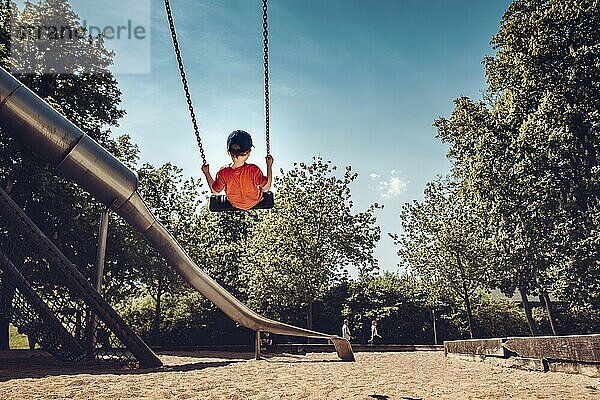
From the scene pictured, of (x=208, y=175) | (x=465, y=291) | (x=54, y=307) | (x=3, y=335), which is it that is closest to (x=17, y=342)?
(x=3, y=335)

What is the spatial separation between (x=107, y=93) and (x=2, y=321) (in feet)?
41.3

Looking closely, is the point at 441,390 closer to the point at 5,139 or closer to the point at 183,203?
the point at 5,139

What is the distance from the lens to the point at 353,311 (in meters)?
31.6

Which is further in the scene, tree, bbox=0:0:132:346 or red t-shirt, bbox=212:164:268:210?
tree, bbox=0:0:132:346

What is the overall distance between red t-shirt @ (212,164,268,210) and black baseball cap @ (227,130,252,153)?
56cm

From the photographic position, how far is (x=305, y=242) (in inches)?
1106

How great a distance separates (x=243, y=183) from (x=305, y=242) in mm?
21560

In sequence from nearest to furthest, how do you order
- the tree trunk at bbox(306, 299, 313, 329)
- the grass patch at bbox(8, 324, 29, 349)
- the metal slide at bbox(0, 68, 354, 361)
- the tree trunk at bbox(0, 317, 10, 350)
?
1. the metal slide at bbox(0, 68, 354, 361)
2. the tree trunk at bbox(0, 317, 10, 350)
3. the tree trunk at bbox(306, 299, 313, 329)
4. the grass patch at bbox(8, 324, 29, 349)

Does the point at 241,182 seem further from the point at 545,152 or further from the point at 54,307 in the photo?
the point at 545,152

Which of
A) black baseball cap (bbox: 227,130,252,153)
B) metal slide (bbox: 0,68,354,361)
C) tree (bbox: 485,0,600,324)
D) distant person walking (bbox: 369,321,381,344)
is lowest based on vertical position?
distant person walking (bbox: 369,321,381,344)

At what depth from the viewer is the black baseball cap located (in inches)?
242

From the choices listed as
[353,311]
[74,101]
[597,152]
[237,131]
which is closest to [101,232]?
[237,131]

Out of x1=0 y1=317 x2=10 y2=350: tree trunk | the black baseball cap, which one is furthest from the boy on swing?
x1=0 y1=317 x2=10 y2=350: tree trunk

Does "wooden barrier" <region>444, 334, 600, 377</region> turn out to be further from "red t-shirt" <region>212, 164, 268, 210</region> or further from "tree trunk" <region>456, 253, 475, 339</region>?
"tree trunk" <region>456, 253, 475, 339</region>
